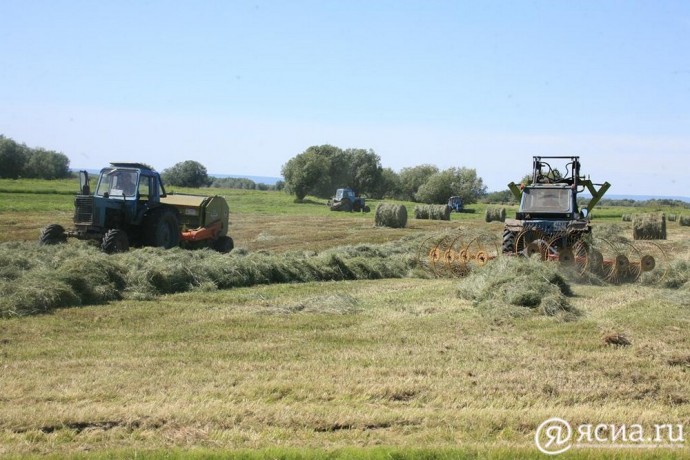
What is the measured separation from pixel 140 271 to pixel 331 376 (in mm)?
6768

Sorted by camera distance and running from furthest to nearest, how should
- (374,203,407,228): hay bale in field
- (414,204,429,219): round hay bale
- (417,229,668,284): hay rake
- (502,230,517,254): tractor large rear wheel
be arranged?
(414,204,429,219): round hay bale, (374,203,407,228): hay bale in field, (502,230,517,254): tractor large rear wheel, (417,229,668,284): hay rake

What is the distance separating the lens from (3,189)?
46.8 metres

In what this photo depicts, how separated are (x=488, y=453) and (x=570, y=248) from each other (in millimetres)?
11853

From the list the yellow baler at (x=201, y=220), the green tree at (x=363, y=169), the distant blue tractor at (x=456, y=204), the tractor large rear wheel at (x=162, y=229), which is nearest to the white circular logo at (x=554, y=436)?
the tractor large rear wheel at (x=162, y=229)

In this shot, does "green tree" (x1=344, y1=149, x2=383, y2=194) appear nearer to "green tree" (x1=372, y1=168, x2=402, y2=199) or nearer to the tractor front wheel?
"green tree" (x1=372, y1=168, x2=402, y2=199)

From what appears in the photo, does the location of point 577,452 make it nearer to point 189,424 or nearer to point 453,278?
point 189,424

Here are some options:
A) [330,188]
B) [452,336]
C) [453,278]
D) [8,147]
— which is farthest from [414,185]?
[452,336]

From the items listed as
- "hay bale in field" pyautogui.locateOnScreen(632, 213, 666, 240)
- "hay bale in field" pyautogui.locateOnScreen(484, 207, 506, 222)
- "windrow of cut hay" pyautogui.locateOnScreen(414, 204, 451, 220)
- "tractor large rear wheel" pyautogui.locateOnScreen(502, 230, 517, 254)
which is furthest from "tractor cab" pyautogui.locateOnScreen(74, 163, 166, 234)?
"windrow of cut hay" pyautogui.locateOnScreen(414, 204, 451, 220)

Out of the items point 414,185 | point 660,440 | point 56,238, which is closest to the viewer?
point 660,440

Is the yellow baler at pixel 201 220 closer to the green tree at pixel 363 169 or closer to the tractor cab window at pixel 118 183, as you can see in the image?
the tractor cab window at pixel 118 183

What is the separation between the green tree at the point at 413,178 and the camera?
88.6 m

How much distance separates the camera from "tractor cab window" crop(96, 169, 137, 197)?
18453 mm

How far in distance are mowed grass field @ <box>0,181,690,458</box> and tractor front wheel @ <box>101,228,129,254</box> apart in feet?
14.8

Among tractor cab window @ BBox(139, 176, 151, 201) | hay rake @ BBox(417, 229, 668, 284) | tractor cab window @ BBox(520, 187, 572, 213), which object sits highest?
tractor cab window @ BBox(520, 187, 572, 213)
